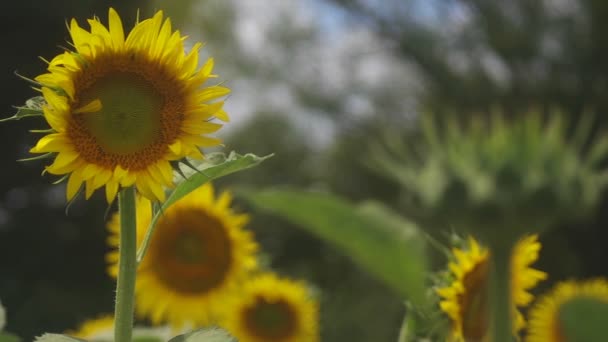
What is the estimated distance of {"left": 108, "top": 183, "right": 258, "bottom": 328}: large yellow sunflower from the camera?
120cm

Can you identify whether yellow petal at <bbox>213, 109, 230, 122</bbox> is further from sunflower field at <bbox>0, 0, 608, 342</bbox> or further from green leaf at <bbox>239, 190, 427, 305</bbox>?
green leaf at <bbox>239, 190, 427, 305</bbox>

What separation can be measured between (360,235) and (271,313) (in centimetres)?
108

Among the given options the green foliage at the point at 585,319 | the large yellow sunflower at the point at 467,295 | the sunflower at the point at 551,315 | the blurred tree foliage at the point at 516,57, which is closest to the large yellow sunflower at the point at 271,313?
the sunflower at the point at 551,315

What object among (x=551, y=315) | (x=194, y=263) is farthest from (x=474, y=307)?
(x=194, y=263)

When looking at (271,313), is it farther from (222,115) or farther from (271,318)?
(222,115)

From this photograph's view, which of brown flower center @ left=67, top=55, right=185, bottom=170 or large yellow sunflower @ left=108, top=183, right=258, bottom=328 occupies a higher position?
large yellow sunflower @ left=108, top=183, right=258, bottom=328

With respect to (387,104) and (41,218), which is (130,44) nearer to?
(41,218)

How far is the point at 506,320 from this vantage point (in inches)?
11.6

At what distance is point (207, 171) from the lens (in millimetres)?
456

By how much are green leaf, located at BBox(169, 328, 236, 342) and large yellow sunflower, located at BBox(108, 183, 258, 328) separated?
0.77 meters

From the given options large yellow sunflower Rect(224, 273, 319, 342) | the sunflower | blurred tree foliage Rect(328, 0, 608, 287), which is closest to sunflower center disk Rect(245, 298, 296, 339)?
large yellow sunflower Rect(224, 273, 319, 342)

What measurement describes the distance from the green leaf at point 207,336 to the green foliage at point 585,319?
0.51 ft

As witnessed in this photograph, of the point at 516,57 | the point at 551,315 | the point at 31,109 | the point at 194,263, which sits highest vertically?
the point at 516,57

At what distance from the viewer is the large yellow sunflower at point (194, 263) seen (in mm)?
1203
